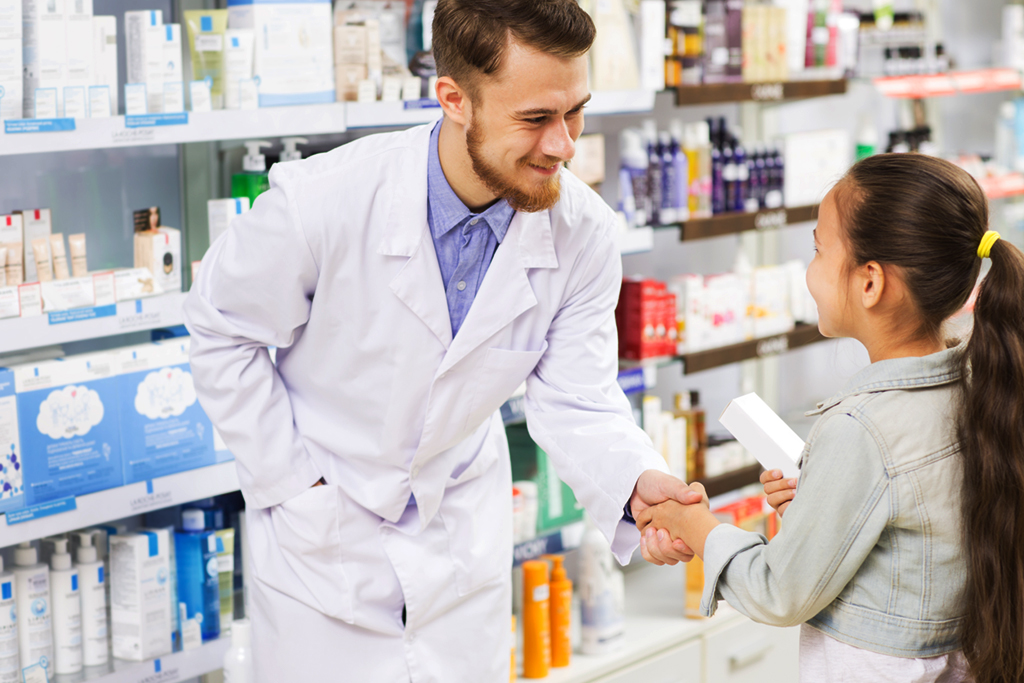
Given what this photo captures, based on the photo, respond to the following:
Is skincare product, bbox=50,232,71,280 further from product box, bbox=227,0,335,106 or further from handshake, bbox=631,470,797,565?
handshake, bbox=631,470,797,565

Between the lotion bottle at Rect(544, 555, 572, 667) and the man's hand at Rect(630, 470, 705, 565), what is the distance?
3.31ft

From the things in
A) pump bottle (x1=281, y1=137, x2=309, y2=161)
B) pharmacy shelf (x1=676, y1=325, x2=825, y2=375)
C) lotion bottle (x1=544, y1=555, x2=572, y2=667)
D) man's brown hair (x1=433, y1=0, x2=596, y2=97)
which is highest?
man's brown hair (x1=433, y1=0, x2=596, y2=97)

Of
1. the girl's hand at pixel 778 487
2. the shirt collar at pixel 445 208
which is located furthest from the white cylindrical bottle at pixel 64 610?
the girl's hand at pixel 778 487

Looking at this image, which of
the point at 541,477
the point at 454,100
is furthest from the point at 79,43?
the point at 541,477

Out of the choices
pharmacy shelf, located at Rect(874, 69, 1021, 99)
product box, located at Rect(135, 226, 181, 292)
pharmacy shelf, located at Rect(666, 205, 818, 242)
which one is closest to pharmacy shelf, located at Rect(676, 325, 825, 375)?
pharmacy shelf, located at Rect(666, 205, 818, 242)

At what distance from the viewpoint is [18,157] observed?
229 centimetres

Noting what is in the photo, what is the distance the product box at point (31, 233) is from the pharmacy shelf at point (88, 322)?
0.33ft

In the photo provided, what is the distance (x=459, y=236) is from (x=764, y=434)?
0.62 m

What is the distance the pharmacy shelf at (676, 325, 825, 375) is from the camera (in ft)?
10.5

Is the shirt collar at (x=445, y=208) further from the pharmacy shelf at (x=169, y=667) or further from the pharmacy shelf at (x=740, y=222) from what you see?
the pharmacy shelf at (x=740, y=222)

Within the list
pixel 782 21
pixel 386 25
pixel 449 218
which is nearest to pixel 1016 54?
pixel 782 21

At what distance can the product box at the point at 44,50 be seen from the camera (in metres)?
1.97

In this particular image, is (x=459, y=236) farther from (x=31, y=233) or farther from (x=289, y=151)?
(x=31, y=233)

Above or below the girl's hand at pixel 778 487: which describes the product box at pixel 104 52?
above
